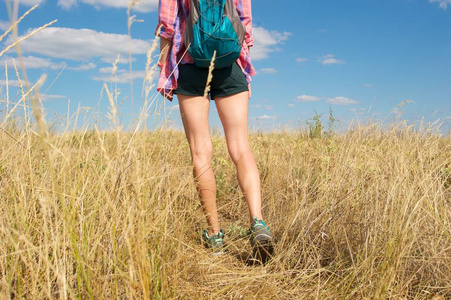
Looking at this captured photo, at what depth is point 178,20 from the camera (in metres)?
2.30

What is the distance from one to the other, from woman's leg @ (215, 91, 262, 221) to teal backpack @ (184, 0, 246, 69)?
250 mm

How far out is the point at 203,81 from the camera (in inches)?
87.8

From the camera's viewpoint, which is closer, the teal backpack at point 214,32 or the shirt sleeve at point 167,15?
the teal backpack at point 214,32

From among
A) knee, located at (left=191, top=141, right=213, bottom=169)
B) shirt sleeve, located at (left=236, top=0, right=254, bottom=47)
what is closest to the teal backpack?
shirt sleeve, located at (left=236, top=0, right=254, bottom=47)

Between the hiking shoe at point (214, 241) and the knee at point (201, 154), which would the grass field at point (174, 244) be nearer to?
the hiking shoe at point (214, 241)

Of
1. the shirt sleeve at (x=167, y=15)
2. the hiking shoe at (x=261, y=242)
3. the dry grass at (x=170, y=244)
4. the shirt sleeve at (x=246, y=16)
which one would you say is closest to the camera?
the dry grass at (x=170, y=244)

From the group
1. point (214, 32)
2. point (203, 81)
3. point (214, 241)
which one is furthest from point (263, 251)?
point (214, 32)

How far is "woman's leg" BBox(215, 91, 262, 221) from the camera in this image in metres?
2.26

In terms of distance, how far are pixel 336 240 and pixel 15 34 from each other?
1.89 m

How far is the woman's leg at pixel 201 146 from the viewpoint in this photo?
2.25 metres

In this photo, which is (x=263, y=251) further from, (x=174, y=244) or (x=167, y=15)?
(x=167, y=15)

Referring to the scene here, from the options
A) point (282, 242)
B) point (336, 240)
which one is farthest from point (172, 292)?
point (336, 240)

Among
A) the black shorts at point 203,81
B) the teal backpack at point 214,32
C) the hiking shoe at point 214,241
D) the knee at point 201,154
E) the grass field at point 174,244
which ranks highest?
the teal backpack at point 214,32

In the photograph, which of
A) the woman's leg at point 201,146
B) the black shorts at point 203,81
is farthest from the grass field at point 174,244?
the black shorts at point 203,81
